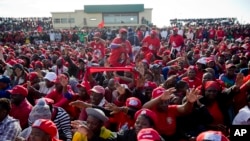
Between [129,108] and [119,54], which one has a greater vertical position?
[119,54]

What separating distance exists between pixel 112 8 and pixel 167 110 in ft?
143

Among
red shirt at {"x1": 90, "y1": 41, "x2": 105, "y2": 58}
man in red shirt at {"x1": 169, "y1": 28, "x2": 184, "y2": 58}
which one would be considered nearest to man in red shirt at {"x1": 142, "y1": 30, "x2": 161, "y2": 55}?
man in red shirt at {"x1": 169, "y1": 28, "x2": 184, "y2": 58}

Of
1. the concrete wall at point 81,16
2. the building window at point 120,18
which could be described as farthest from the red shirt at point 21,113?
the building window at point 120,18

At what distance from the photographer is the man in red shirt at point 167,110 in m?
4.96

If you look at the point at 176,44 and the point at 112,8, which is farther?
the point at 112,8

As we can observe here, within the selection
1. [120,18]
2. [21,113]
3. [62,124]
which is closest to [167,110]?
[62,124]

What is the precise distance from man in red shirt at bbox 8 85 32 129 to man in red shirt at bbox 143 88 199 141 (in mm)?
1813

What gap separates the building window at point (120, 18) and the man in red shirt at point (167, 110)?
42.5m

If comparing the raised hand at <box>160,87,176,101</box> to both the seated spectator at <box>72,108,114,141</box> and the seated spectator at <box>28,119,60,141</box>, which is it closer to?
the seated spectator at <box>72,108,114,141</box>

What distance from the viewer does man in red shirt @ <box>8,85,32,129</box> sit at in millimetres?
5684

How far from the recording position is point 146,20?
46.2 meters

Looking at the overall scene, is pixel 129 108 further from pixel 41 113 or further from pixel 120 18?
pixel 120 18

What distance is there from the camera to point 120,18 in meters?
48.0

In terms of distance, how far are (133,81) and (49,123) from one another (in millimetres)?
3667
